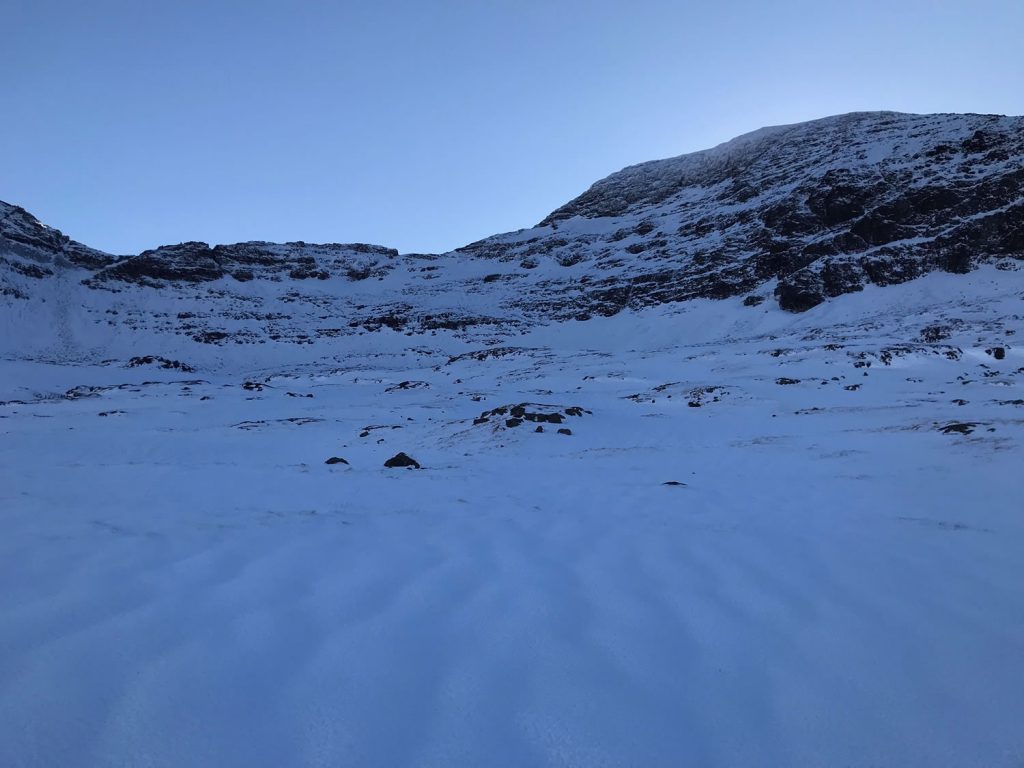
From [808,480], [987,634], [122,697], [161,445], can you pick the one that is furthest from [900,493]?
[161,445]

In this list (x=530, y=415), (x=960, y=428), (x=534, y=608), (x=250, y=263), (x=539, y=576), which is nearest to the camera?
(x=534, y=608)

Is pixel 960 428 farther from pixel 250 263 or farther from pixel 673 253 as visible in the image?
pixel 250 263

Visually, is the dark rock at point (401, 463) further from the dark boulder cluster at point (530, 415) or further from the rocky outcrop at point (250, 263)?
the rocky outcrop at point (250, 263)

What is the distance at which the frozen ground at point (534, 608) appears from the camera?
7.22ft

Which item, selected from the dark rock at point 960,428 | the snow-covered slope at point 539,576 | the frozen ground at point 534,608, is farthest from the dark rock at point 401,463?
the dark rock at point 960,428

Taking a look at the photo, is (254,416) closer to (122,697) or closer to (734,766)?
(122,697)

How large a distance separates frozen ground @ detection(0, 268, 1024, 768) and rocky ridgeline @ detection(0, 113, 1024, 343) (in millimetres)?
35785

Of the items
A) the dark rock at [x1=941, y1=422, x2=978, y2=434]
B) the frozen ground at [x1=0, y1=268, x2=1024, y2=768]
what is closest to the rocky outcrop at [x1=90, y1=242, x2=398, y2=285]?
the frozen ground at [x1=0, y1=268, x2=1024, y2=768]

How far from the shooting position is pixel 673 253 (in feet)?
186

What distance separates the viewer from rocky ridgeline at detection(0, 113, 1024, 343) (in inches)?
1506

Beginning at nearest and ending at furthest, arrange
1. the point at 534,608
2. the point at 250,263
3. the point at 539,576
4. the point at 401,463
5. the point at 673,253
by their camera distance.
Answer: the point at 534,608 < the point at 539,576 < the point at 401,463 < the point at 673,253 < the point at 250,263

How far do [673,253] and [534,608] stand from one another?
58.2 m

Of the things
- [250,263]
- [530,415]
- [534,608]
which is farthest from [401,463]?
[250,263]

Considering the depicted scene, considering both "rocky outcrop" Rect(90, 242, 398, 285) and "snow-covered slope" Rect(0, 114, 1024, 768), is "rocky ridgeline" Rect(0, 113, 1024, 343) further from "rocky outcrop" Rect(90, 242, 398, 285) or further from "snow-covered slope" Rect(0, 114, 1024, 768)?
"snow-covered slope" Rect(0, 114, 1024, 768)
